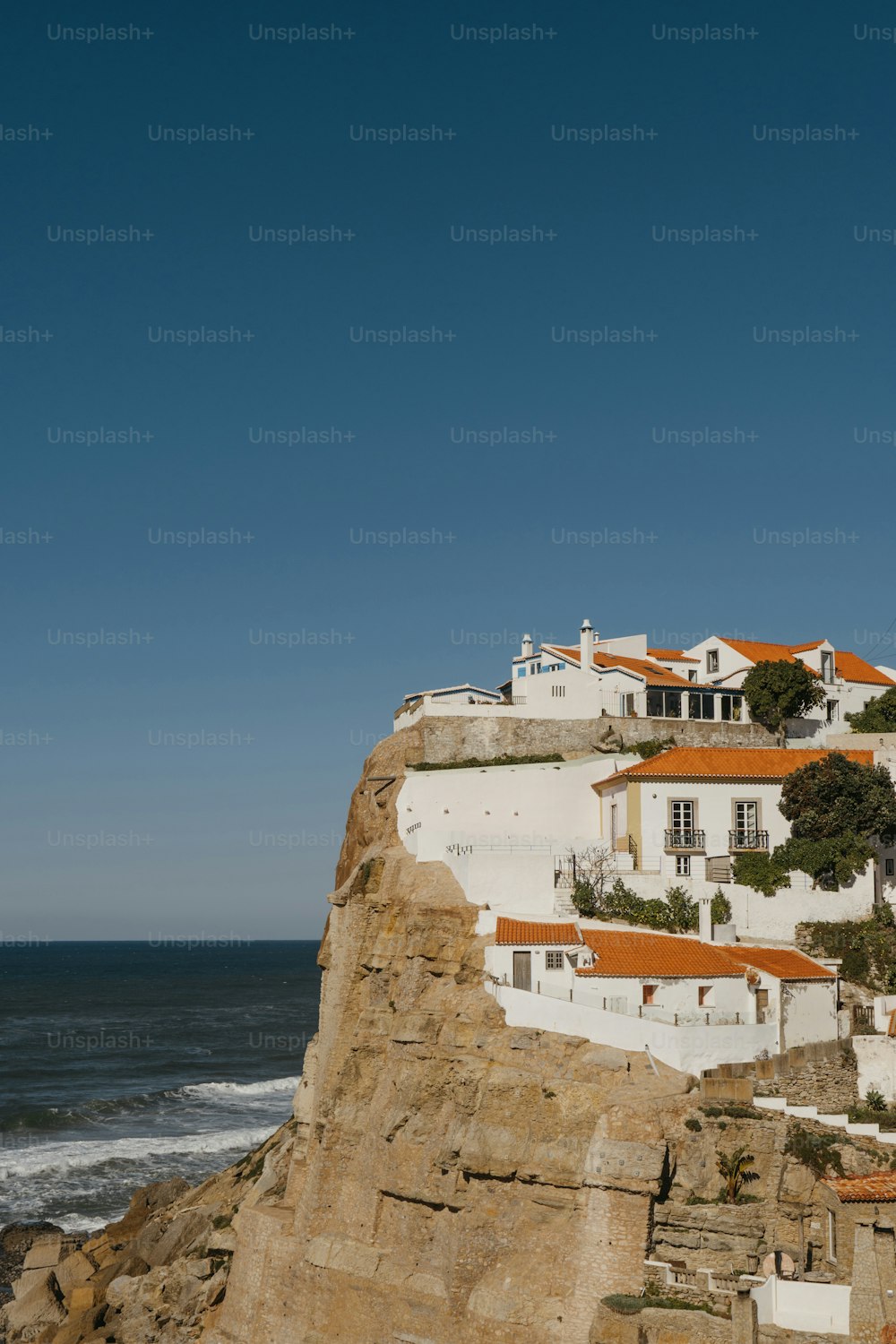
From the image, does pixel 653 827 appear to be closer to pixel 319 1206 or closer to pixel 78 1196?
pixel 319 1206

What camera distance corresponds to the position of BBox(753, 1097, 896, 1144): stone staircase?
28.6 metres

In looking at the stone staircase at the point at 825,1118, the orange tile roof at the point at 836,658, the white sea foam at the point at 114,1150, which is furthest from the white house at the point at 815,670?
the white sea foam at the point at 114,1150

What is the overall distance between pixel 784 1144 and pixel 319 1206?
1283cm

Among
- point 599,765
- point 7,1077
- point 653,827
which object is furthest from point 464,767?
point 7,1077

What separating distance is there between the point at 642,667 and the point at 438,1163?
25.4 m

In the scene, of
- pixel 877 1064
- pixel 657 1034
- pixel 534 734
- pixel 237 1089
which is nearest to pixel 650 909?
pixel 657 1034

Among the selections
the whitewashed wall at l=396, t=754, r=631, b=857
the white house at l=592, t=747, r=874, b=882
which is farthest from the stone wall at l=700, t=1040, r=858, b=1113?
the whitewashed wall at l=396, t=754, r=631, b=857

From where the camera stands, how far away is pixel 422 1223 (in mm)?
30641

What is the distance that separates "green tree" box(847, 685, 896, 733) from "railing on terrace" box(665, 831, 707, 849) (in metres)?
13.9

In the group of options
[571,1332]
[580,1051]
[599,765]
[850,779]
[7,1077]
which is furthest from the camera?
[7,1077]

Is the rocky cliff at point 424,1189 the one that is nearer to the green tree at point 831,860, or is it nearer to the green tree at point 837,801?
the green tree at point 831,860

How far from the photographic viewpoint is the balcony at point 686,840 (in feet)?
125

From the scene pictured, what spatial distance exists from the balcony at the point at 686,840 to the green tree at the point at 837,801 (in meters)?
2.68

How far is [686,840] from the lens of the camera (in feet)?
126
